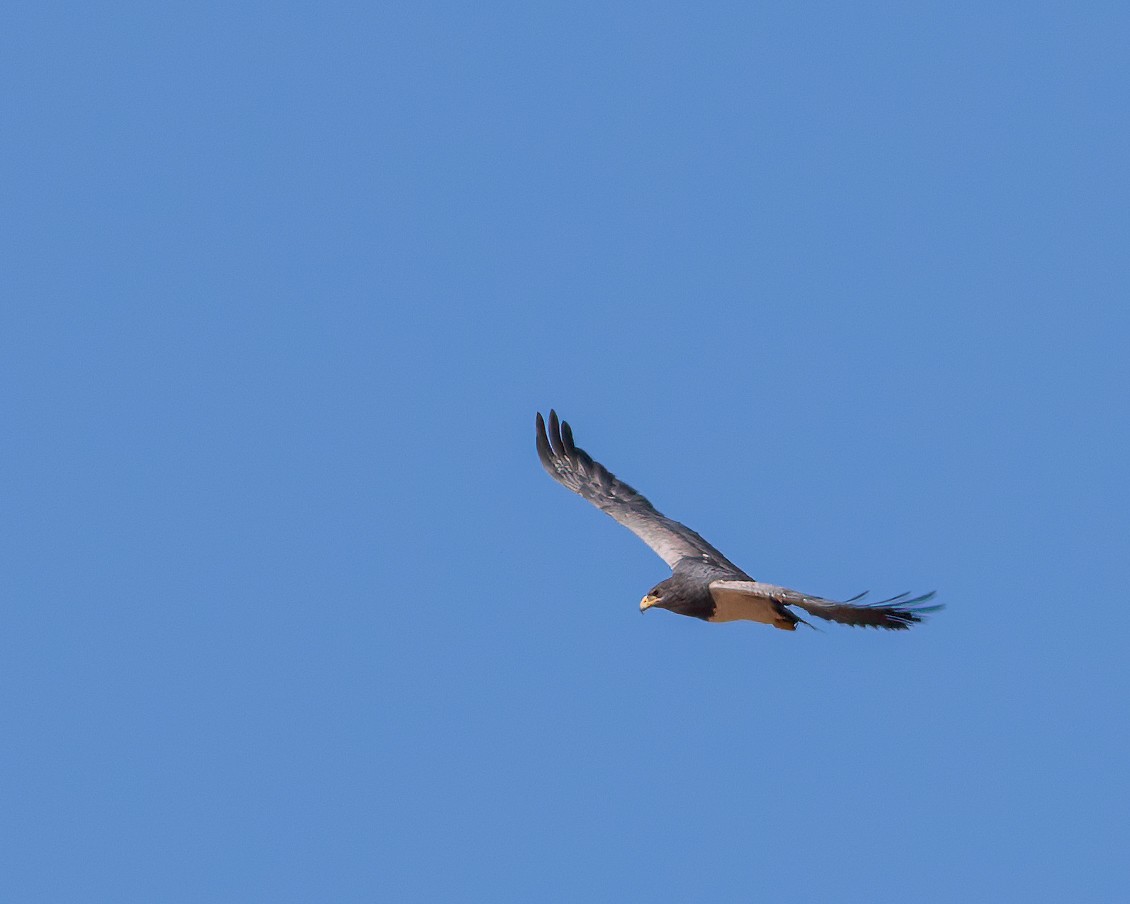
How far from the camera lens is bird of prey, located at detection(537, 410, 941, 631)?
22812 millimetres

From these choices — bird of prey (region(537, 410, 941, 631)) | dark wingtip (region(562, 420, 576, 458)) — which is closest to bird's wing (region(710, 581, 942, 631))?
bird of prey (region(537, 410, 941, 631))

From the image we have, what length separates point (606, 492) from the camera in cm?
3044

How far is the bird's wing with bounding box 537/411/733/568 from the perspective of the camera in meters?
29.0

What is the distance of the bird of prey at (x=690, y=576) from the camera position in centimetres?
2281

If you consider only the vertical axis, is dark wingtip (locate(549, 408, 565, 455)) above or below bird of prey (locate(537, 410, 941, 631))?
above

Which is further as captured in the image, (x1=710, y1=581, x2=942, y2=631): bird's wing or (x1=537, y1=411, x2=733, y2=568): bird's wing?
(x1=537, y1=411, x2=733, y2=568): bird's wing

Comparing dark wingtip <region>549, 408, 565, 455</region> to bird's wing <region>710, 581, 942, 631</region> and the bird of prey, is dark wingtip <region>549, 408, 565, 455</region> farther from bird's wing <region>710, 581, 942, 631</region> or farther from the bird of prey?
bird's wing <region>710, 581, 942, 631</region>

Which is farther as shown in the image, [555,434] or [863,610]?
[555,434]

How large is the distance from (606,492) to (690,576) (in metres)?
4.22

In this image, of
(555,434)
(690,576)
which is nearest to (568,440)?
(555,434)

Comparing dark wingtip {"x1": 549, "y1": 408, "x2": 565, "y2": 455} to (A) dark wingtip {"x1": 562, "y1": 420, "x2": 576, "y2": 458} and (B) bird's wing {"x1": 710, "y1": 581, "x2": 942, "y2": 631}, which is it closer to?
(A) dark wingtip {"x1": 562, "y1": 420, "x2": 576, "y2": 458}

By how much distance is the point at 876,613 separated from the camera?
74.3 ft

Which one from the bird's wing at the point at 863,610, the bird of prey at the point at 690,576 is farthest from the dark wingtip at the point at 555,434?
the bird's wing at the point at 863,610

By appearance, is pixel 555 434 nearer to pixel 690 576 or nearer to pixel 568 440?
pixel 568 440
